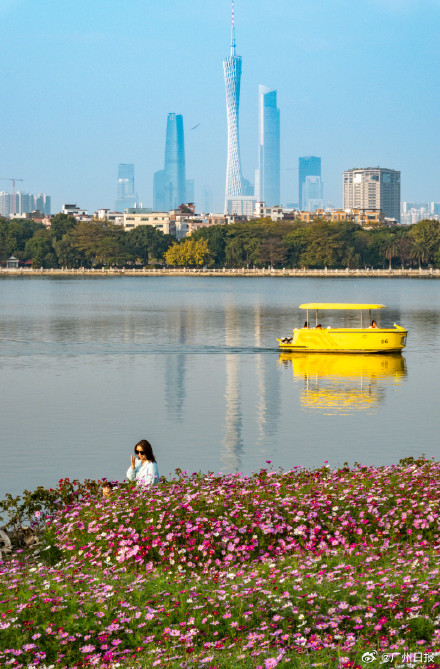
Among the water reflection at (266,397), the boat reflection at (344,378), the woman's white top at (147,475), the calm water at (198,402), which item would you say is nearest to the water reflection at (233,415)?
the calm water at (198,402)

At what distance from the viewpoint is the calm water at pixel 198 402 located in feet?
71.2

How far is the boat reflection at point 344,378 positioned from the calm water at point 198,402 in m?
0.05

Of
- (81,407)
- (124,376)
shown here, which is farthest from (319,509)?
(124,376)

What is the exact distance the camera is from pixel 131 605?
9.59 metres

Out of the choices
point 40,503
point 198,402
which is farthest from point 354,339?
point 40,503

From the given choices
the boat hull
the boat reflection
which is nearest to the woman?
the boat reflection

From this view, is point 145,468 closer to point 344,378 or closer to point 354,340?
point 344,378

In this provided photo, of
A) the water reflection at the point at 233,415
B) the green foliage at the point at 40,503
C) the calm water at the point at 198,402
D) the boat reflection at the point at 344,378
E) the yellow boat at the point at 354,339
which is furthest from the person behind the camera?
the yellow boat at the point at 354,339

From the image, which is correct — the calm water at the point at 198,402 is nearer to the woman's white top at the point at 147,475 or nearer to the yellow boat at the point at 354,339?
the yellow boat at the point at 354,339

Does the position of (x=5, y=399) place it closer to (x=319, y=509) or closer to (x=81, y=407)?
(x=81, y=407)

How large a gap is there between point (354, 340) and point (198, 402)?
15595mm

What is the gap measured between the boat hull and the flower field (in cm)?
2962

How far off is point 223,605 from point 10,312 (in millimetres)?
75211

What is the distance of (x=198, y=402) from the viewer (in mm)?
30703
